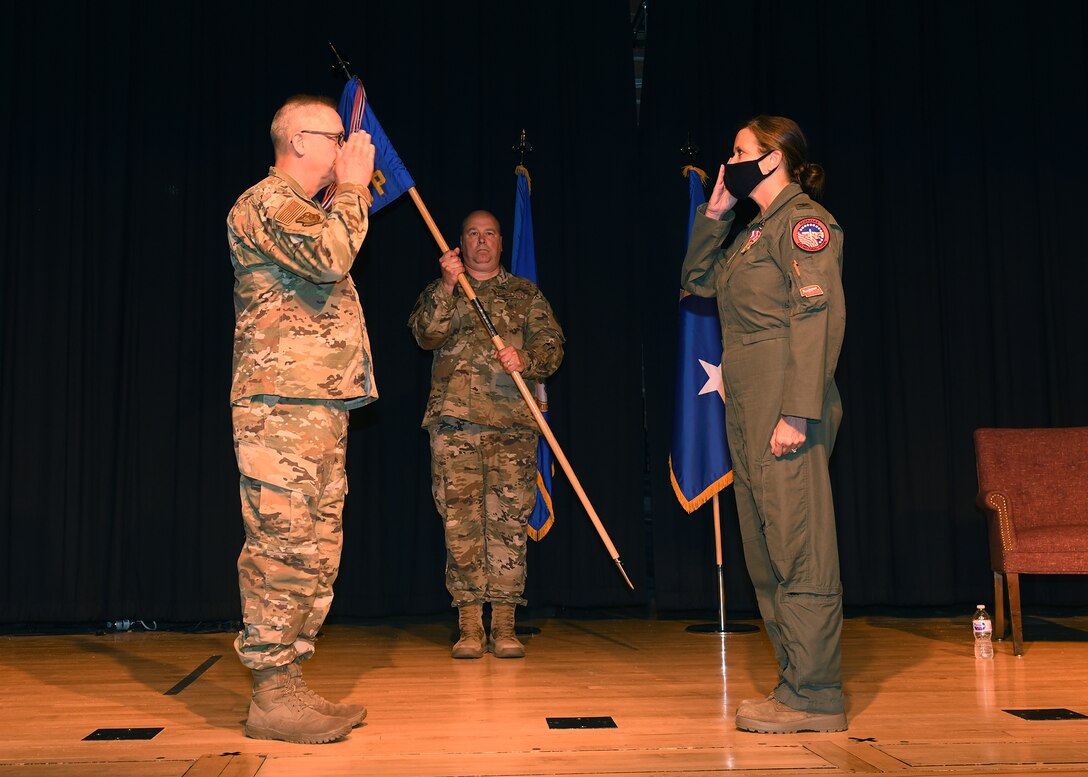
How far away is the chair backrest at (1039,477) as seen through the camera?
14.8 ft

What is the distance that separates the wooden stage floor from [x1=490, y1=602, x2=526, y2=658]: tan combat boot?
0.06 m

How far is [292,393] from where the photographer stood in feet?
8.53

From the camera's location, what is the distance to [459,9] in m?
5.32

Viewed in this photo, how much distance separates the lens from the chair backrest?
4.52 m

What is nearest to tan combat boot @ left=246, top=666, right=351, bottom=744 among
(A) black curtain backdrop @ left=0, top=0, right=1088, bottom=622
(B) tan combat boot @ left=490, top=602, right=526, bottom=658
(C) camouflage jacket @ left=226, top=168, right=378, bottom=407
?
(C) camouflage jacket @ left=226, top=168, right=378, bottom=407

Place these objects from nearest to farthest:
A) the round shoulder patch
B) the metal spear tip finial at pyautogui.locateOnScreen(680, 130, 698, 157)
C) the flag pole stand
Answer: the round shoulder patch, the flag pole stand, the metal spear tip finial at pyautogui.locateOnScreen(680, 130, 698, 157)

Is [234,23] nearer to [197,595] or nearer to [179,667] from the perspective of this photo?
[197,595]

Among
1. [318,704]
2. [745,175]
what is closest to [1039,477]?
[745,175]

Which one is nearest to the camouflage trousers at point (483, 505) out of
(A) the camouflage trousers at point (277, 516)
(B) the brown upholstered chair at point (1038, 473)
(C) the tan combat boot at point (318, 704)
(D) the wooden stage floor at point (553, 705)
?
(D) the wooden stage floor at point (553, 705)

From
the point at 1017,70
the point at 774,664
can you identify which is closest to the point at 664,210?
the point at 1017,70

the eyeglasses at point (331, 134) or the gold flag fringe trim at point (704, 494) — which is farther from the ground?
the eyeglasses at point (331, 134)

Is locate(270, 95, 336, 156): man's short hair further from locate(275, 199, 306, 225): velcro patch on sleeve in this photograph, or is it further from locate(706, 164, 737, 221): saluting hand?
locate(706, 164, 737, 221): saluting hand

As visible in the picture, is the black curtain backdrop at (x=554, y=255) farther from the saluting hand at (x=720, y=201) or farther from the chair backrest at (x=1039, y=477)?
the saluting hand at (x=720, y=201)

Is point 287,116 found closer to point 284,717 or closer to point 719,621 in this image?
point 284,717
